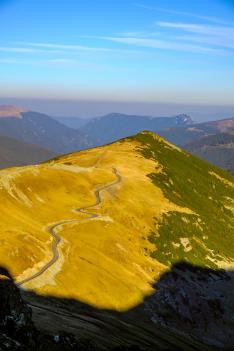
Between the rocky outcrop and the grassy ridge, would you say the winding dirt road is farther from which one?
the rocky outcrop

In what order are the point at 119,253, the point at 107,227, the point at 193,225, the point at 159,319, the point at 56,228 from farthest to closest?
1. the point at 193,225
2. the point at 107,227
3. the point at 56,228
4. the point at 119,253
5. the point at 159,319

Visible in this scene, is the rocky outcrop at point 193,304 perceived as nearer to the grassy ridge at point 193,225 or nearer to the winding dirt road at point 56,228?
the grassy ridge at point 193,225

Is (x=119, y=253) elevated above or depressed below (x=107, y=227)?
below

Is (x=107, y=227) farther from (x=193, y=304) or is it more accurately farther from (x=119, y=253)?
(x=193, y=304)

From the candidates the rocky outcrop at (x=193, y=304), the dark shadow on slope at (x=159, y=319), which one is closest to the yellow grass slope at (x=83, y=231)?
the dark shadow on slope at (x=159, y=319)

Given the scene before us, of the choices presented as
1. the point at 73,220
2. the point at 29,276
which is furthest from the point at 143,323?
the point at 73,220

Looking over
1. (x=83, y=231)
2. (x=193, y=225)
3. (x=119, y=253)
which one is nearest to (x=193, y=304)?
(x=119, y=253)

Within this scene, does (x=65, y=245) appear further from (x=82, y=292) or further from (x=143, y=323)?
(x=143, y=323)
